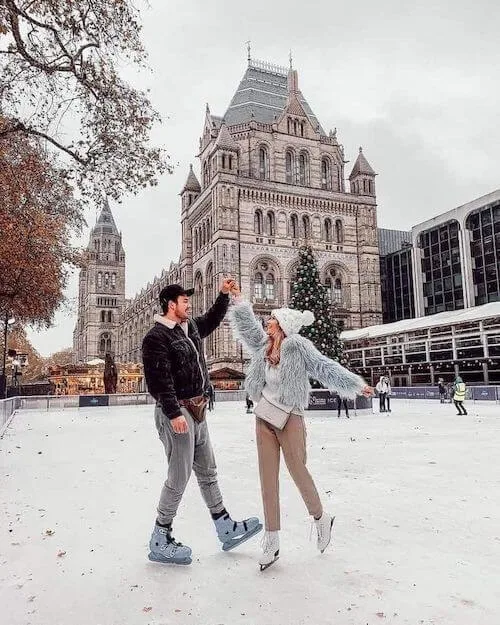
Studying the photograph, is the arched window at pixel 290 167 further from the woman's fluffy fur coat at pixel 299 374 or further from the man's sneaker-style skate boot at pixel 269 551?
the man's sneaker-style skate boot at pixel 269 551

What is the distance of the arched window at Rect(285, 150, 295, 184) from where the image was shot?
46.5m

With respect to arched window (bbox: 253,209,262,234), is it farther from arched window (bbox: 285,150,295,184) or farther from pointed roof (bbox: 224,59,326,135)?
pointed roof (bbox: 224,59,326,135)

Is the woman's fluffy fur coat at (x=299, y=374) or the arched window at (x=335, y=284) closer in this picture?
the woman's fluffy fur coat at (x=299, y=374)

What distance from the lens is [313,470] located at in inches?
265

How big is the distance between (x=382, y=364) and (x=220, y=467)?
31.6 meters

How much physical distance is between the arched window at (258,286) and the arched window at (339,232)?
8.92 metres

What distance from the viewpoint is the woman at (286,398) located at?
11.4ft

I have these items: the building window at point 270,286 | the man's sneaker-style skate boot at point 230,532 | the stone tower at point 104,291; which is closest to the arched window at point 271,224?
the building window at point 270,286

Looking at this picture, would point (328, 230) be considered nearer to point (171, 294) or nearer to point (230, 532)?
point (171, 294)

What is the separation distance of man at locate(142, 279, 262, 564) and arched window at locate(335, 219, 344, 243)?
44.8m

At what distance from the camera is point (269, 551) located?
10.7 ft

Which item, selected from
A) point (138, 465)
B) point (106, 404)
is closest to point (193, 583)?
point (138, 465)

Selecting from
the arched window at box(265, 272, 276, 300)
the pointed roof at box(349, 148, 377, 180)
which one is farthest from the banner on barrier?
the pointed roof at box(349, 148, 377, 180)

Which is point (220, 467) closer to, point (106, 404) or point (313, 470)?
point (313, 470)
